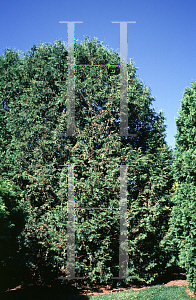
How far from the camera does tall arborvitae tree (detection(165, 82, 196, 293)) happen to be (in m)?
8.46

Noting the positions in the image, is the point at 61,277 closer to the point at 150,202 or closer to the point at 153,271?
the point at 153,271

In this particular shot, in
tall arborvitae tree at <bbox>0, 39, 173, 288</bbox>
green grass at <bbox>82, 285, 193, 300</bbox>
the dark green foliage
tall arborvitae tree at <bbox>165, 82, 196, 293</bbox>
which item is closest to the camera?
the dark green foliage

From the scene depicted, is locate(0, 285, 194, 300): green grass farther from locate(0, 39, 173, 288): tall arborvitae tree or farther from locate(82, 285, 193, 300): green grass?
locate(0, 39, 173, 288): tall arborvitae tree

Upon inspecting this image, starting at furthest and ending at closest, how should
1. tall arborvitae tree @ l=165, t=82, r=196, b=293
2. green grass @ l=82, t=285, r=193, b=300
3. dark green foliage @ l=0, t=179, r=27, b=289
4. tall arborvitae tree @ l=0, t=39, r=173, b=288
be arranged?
1. tall arborvitae tree @ l=0, t=39, r=173, b=288
2. tall arborvitae tree @ l=165, t=82, r=196, b=293
3. green grass @ l=82, t=285, r=193, b=300
4. dark green foliage @ l=0, t=179, r=27, b=289

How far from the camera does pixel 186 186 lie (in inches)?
352

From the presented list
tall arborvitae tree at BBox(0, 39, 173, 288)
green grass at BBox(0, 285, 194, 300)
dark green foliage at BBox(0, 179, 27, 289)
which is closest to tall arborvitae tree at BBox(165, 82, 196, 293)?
green grass at BBox(0, 285, 194, 300)

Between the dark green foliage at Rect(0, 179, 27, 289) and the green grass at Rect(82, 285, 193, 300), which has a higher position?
the dark green foliage at Rect(0, 179, 27, 289)

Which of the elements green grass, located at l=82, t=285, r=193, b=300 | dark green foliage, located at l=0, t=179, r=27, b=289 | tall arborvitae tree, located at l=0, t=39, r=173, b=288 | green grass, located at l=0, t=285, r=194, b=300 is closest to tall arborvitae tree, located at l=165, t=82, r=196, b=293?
green grass, located at l=82, t=285, r=193, b=300

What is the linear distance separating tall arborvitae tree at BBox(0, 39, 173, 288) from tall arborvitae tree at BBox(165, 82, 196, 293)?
117 centimetres

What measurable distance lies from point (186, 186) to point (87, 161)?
396cm

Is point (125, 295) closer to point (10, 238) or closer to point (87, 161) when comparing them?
point (10, 238)

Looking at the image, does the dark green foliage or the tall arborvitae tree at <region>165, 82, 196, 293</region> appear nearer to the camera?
the dark green foliage

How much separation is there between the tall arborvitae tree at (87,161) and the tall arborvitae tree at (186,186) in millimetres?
1173

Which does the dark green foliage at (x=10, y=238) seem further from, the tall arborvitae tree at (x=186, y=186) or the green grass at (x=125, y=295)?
the tall arborvitae tree at (x=186, y=186)
